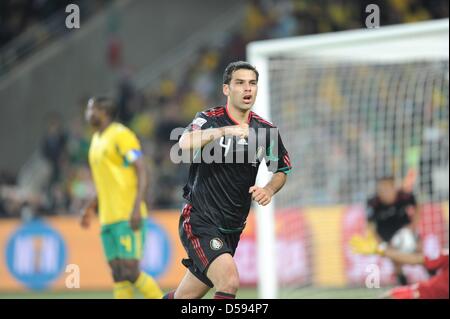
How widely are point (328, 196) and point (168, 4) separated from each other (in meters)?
9.52

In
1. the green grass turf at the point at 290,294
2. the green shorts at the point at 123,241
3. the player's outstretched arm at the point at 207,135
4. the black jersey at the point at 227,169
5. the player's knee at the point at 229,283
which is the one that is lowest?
the green grass turf at the point at 290,294

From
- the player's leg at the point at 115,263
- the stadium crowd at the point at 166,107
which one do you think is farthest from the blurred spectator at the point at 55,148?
the player's leg at the point at 115,263

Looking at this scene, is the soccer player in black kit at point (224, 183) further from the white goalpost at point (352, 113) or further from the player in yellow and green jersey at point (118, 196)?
the white goalpost at point (352, 113)

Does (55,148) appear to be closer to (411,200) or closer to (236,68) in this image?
(411,200)

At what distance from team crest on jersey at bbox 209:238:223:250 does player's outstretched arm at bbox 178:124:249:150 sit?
2.32 ft

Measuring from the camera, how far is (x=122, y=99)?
19.2m

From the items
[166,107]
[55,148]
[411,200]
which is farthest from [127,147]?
[166,107]

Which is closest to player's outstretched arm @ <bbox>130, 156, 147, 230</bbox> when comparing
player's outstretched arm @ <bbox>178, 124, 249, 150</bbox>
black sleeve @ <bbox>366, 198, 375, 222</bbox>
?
player's outstretched arm @ <bbox>178, 124, 249, 150</bbox>

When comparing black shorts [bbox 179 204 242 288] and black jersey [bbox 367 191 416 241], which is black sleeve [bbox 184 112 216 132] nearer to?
black shorts [bbox 179 204 242 288]

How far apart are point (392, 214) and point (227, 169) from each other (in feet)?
15.3

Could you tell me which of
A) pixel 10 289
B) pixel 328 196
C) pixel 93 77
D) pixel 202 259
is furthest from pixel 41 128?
pixel 202 259

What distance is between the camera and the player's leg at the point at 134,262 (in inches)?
356

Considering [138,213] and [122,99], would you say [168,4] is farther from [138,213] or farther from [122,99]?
[138,213]

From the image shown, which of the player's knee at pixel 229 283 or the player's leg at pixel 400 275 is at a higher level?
the player's knee at pixel 229 283
